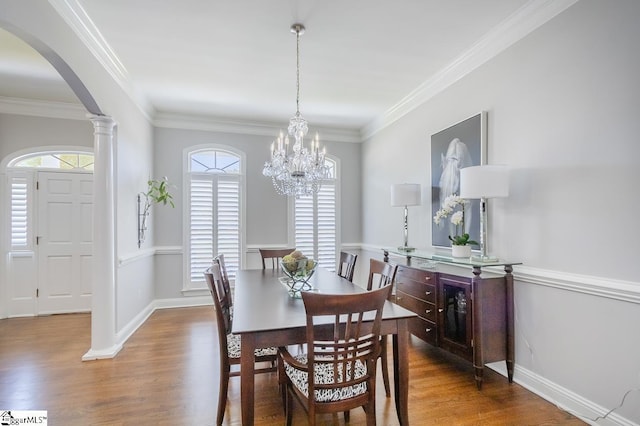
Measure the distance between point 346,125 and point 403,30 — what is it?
289 cm

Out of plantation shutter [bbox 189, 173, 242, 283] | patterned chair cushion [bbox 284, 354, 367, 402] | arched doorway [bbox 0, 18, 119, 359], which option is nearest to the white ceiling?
arched doorway [bbox 0, 18, 119, 359]

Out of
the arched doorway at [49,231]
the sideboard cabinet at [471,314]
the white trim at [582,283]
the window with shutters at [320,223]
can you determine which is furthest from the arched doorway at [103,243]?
the white trim at [582,283]

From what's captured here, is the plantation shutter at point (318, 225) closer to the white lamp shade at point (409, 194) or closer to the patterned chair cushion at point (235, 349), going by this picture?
the white lamp shade at point (409, 194)

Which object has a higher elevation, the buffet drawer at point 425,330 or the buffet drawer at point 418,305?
the buffet drawer at point 418,305

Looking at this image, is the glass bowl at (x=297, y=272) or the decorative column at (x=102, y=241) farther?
the decorative column at (x=102, y=241)

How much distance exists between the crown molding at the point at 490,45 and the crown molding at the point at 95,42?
3.44 meters

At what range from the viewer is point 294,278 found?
2445mm

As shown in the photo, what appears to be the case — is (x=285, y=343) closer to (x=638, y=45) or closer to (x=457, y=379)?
(x=457, y=379)

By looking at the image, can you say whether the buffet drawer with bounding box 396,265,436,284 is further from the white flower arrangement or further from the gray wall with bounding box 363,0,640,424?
the gray wall with bounding box 363,0,640,424

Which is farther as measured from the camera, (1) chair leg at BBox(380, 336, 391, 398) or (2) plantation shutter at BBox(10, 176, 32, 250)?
(2) plantation shutter at BBox(10, 176, 32, 250)

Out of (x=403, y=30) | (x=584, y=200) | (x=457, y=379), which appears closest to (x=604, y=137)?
(x=584, y=200)

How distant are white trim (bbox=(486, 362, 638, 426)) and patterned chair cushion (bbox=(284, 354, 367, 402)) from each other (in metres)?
1.60

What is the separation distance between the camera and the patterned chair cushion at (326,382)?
66.0 inches

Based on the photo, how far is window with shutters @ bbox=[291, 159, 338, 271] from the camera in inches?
223
